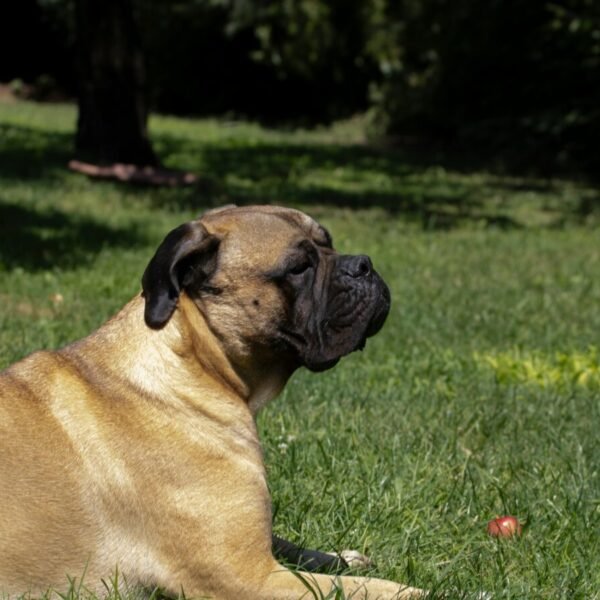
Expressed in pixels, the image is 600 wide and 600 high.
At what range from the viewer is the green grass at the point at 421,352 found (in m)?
4.73

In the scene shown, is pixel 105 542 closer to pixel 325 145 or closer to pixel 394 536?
pixel 394 536

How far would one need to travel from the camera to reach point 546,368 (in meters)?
7.66

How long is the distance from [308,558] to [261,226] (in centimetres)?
120

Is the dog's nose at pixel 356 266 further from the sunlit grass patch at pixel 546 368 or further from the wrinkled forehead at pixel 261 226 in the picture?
the sunlit grass patch at pixel 546 368

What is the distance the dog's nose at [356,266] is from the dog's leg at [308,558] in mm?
983

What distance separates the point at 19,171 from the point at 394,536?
11865 millimetres

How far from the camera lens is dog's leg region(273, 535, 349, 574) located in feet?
14.1

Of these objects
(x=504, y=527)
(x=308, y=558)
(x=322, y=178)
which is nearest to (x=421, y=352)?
(x=504, y=527)

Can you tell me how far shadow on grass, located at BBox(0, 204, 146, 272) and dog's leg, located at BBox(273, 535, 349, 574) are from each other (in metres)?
5.96

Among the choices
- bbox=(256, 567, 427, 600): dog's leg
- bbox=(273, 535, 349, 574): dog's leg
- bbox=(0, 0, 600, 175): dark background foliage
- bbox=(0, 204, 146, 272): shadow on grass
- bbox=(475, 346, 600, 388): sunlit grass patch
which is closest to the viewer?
bbox=(256, 567, 427, 600): dog's leg

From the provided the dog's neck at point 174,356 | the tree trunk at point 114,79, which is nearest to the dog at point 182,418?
the dog's neck at point 174,356

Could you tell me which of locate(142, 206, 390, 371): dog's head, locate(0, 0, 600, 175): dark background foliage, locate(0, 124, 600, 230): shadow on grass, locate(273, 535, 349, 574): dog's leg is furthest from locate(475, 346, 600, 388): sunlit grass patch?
locate(0, 0, 600, 175): dark background foliage

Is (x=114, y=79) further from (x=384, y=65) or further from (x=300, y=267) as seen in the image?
(x=384, y=65)

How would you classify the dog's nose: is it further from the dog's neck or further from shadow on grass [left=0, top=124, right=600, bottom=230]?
shadow on grass [left=0, top=124, right=600, bottom=230]
